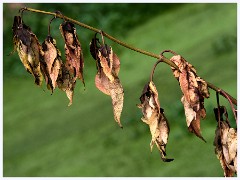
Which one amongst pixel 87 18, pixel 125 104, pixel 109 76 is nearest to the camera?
pixel 109 76

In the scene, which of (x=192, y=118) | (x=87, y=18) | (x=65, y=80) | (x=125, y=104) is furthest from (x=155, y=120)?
(x=87, y=18)

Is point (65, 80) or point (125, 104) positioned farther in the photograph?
point (125, 104)

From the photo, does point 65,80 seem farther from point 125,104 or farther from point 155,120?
point 125,104

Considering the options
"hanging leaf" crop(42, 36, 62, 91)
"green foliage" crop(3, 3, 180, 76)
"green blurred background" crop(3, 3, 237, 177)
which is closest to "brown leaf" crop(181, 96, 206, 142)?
"hanging leaf" crop(42, 36, 62, 91)

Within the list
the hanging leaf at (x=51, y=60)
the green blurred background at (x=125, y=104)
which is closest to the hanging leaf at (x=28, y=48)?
the hanging leaf at (x=51, y=60)

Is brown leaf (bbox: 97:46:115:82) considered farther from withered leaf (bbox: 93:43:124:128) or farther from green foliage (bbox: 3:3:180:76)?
green foliage (bbox: 3:3:180:76)

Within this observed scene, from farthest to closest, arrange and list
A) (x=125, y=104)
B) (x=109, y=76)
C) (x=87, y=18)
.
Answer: (x=87, y=18) → (x=125, y=104) → (x=109, y=76)
